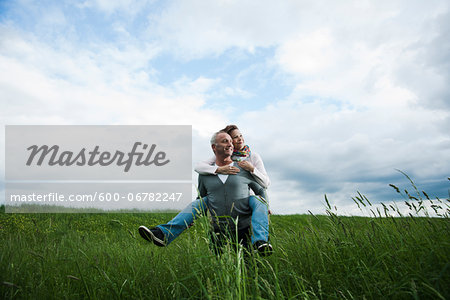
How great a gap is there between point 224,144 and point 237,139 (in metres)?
0.37

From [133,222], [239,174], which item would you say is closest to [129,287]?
[239,174]

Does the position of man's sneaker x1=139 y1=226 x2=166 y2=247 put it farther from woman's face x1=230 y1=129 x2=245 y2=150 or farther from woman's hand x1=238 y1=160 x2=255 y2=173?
woman's face x1=230 y1=129 x2=245 y2=150

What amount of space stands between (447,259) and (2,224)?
1185cm

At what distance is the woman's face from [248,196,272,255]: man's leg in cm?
81

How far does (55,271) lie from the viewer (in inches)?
144

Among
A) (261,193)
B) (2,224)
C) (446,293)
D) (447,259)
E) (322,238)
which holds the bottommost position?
(446,293)

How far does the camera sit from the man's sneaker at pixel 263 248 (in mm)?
3499

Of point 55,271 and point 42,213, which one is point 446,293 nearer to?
point 55,271

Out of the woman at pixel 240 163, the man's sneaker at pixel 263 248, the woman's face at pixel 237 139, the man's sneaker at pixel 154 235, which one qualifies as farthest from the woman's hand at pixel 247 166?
the man's sneaker at pixel 154 235

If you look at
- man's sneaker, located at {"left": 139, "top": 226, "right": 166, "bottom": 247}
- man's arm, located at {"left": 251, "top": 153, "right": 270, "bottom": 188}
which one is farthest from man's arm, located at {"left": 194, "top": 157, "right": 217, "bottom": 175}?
man's sneaker, located at {"left": 139, "top": 226, "right": 166, "bottom": 247}

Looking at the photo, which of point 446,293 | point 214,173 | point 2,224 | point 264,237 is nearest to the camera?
point 446,293

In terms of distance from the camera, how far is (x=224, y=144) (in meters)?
4.45

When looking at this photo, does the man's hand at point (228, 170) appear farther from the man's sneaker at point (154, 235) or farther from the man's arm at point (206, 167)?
the man's sneaker at point (154, 235)

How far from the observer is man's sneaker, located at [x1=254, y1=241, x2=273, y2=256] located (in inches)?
138
